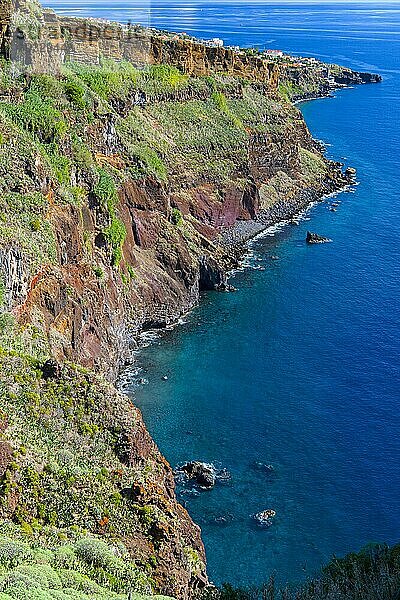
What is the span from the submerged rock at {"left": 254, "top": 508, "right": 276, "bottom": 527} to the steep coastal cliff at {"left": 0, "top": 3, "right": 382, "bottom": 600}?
7.39 m

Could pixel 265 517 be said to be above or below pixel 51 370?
below

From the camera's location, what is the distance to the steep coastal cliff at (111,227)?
1799 inches

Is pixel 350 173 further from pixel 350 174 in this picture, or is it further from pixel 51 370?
pixel 51 370

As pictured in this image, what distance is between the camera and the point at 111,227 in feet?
274

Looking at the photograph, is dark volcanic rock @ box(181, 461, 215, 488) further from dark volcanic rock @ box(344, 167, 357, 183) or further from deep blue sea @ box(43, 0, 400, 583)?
dark volcanic rock @ box(344, 167, 357, 183)

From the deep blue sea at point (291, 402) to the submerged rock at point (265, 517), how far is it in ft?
1.60

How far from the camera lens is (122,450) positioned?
1998 inches

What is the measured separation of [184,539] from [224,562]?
19.9ft

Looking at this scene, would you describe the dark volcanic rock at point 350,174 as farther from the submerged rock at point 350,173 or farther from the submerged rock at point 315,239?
the submerged rock at point 315,239

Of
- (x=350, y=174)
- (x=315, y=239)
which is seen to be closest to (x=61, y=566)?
(x=315, y=239)

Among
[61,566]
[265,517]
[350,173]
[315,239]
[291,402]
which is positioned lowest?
[265,517]

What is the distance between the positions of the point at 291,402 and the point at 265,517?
56.3ft

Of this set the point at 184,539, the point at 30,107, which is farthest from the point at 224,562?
the point at 30,107

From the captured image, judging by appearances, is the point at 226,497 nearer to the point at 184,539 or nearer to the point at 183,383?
the point at 184,539
